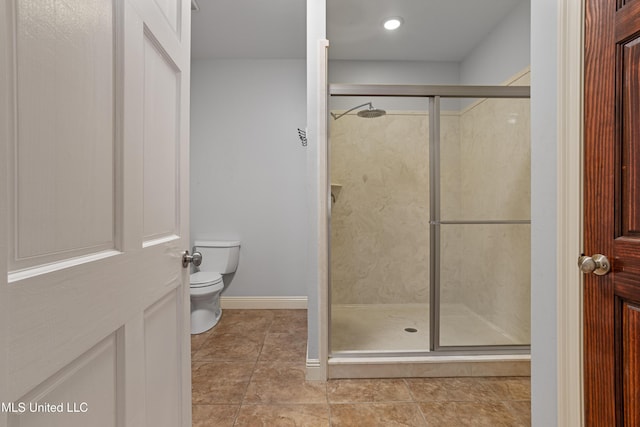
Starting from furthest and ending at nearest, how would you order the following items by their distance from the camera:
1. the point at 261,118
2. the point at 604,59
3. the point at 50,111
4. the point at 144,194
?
the point at 261,118 → the point at 604,59 → the point at 144,194 → the point at 50,111

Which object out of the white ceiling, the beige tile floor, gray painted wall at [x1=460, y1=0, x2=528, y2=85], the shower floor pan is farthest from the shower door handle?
the white ceiling

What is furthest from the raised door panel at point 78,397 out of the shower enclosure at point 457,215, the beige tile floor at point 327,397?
the shower enclosure at point 457,215

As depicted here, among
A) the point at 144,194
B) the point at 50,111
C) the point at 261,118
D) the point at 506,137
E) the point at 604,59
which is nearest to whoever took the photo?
the point at 50,111

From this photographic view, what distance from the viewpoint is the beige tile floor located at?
4.99ft

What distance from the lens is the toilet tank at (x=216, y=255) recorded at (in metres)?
3.06

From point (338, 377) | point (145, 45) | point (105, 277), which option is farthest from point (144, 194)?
point (338, 377)

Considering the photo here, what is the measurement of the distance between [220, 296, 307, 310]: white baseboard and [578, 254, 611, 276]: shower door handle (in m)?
2.62

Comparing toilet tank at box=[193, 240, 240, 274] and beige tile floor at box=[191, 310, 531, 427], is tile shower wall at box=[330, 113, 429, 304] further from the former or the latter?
toilet tank at box=[193, 240, 240, 274]

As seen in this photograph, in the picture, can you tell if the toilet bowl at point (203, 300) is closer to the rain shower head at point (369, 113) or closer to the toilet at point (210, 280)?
the toilet at point (210, 280)

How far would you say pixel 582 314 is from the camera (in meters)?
0.94

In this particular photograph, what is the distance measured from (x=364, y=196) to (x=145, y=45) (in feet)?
7.40

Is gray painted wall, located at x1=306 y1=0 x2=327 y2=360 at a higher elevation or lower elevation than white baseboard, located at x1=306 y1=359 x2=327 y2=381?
higher

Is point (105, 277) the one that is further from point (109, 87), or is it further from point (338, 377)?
point (338, 377)

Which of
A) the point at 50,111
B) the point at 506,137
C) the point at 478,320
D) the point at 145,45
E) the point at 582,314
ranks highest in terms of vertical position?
the point at 506,137
